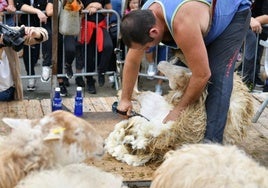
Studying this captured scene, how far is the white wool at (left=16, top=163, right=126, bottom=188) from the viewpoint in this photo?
183 centimetres

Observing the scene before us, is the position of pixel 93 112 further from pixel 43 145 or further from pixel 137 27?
pixel 43 145

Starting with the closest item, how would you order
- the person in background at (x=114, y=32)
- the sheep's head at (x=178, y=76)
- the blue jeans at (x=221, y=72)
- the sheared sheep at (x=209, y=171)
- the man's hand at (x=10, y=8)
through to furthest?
the sheared sheep at (x=209, y=171)
the blue jeans at (x=221, y=72)
the sheep's head at (x=178, y=76)
the man's hand at (x=10, y=8)
the person in background at (x=114, y=32)

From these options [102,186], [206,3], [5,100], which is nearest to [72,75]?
[5,100]

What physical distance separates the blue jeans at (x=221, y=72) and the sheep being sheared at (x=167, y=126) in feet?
0.20

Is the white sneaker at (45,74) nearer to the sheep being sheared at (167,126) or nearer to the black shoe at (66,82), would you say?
the black shoe at (66,82)

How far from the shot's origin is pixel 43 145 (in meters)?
1.99

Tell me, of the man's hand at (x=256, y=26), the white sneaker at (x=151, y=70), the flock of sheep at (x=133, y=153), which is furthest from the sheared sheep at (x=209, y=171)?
the white sneaker at (x=151, y=70)

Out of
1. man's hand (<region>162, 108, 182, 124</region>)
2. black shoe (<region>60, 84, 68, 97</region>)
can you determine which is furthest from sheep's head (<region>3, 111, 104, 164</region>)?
black shoe (<region>60, 84, 68, 97</region>)

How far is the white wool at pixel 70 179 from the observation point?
1.83 metres

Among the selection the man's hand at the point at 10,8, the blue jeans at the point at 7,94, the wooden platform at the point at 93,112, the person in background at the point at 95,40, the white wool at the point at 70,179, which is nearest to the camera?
the white wool at the point at 70,179

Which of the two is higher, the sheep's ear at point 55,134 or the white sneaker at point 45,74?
the sheep's ear at point 55,134

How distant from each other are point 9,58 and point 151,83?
350 cm

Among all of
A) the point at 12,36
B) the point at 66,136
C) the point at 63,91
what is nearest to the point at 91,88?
the point at 63,91

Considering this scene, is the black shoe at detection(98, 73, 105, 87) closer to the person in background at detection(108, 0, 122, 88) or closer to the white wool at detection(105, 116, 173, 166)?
the person in background at detection(108, 0, 122, 88)
